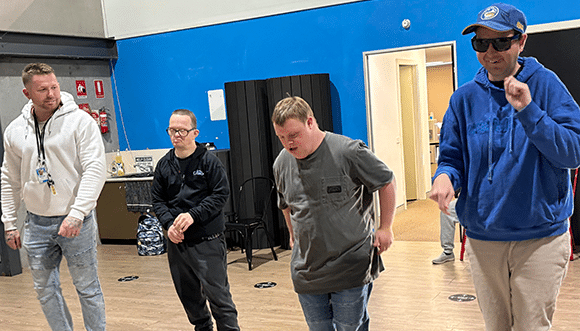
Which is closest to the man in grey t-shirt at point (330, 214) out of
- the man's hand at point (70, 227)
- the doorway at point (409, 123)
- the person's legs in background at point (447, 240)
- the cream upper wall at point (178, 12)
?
the man's hand at point (70, 227)

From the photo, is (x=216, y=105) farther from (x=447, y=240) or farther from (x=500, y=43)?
(x=500, y=43)

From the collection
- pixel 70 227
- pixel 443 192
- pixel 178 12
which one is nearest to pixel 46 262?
pixel 70 227

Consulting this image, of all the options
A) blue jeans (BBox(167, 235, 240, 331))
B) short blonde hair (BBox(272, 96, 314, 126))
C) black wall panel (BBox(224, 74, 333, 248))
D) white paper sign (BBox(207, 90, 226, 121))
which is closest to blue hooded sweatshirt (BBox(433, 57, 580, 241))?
short blonde hair (BBox(272, 96, 314, 126))

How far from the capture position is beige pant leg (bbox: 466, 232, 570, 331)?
1.95 meters

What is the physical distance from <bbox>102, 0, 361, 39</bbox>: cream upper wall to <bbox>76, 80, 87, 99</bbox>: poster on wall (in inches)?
32.1

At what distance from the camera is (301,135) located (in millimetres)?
2396

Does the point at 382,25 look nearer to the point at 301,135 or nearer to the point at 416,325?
the point at 416,325

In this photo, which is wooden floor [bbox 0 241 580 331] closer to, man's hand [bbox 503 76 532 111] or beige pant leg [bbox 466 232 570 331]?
beige pant leg [bbox 466 232 570 331]

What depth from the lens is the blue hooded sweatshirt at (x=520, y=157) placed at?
1800mm

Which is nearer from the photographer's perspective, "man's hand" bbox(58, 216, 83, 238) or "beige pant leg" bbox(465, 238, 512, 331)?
"beige pant leg" bbox(465, 238, 512, 331)

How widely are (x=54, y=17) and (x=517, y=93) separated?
7.13m

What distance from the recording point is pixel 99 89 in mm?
8328

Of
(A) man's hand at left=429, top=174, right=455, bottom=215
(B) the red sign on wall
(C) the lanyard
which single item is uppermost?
(B) the red sign on wall

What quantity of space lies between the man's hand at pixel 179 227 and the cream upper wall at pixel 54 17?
16.4 ft
